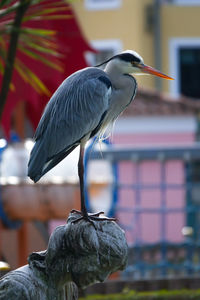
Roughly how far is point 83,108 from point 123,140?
16022 mm

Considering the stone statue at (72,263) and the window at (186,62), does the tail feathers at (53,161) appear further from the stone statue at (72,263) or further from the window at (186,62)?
the window at (186,62)

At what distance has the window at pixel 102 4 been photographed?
2441 cm

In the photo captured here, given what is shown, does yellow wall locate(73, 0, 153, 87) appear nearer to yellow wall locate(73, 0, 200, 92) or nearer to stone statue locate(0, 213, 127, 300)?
yellow wall locate(73, 0, 200, 92)

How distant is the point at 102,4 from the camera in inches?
963

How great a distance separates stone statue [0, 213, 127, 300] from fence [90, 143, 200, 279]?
3655 mm

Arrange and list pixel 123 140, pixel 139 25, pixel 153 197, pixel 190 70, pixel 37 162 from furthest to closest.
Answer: pixel 190 70, pixel 139 25, pixel 123 140, pixel 153 197, pixel 37 162

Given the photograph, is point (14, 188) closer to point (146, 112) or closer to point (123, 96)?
point (123, 96)

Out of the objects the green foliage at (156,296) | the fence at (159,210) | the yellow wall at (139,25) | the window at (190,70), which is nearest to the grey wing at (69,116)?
the green foliage at (156,296)

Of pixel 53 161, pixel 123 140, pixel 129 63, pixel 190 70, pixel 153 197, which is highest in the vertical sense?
pixel 129 63

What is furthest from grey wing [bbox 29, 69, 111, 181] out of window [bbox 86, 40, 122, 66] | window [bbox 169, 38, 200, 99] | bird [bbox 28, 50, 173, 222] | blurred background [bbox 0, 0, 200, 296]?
window [bbox 169, 38, 200, 99]

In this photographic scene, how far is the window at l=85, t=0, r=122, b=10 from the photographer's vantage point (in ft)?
80.1

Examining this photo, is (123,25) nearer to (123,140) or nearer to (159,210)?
(123,140)

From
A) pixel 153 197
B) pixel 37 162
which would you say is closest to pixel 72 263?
pixel 37 162

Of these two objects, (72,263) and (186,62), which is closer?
(72,263)
